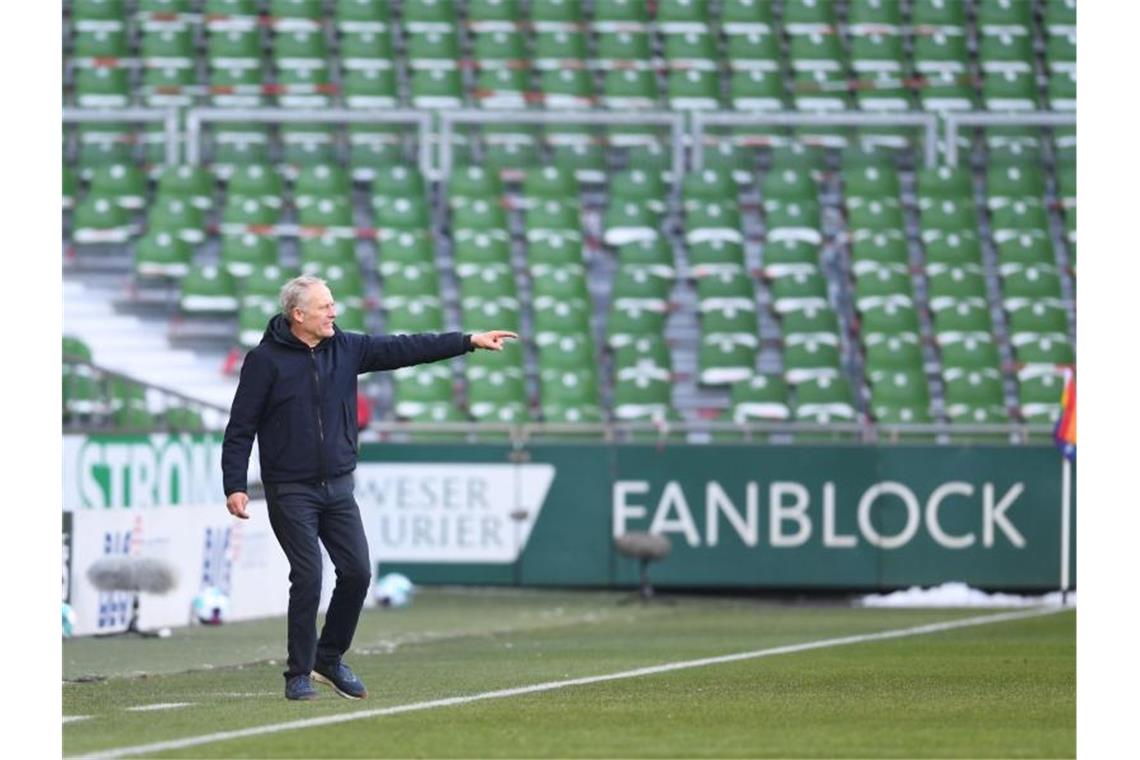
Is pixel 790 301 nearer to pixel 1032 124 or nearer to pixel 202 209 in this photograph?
pixel 1032 124

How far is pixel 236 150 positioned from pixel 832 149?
6278 millimetres

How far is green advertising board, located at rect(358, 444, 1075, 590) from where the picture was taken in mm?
20938

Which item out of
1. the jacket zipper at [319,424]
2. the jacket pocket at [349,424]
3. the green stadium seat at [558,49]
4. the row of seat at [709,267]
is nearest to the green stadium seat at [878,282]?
the row of seat at [709,267]

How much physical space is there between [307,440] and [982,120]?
17.3m

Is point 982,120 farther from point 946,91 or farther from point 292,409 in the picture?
point 292,409

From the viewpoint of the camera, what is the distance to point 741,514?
21.0 m

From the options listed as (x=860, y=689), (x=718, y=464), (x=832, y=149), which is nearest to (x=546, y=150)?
(x=832, y=149)

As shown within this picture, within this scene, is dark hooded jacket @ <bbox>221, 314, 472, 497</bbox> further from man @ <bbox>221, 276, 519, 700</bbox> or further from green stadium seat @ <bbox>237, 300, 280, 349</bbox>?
green stadium seat @ <bbox>237, 300, 280, 349</bbox>

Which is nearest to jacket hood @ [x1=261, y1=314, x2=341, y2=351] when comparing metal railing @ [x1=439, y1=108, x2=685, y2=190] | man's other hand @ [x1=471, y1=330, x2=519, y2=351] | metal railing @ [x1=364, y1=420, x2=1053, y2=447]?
man's other hand @ [x1=471, y1=330, x2=519, y2=351]

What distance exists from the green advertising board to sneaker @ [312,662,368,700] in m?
10.9

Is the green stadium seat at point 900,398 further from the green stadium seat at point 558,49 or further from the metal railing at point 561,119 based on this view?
the green stadium seat at point 558,49

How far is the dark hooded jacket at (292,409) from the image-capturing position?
31.6 feet

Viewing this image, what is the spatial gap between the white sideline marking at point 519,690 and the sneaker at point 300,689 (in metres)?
0.49

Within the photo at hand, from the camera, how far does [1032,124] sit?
26219mm
